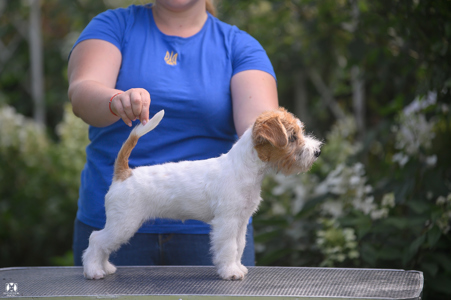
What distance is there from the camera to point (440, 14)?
323 centimetres

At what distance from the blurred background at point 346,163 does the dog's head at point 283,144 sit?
1.42 metres

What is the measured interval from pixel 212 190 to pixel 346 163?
2143 millimetres

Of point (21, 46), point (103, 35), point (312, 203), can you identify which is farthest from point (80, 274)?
point (21, 46)

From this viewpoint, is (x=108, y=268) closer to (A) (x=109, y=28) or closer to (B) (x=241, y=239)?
(B) (x=241, y=239)

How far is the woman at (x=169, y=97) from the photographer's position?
7.88ft

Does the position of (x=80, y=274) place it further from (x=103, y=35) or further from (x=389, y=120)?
(x=389, y=120)

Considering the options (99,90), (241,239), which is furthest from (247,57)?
(241,239)

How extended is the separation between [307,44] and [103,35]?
3146 mm

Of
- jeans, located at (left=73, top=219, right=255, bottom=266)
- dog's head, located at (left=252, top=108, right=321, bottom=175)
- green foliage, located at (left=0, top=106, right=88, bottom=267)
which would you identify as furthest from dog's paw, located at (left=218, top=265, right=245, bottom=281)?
green foliage, located at (left=0, top=106, right=88, bottom=267)

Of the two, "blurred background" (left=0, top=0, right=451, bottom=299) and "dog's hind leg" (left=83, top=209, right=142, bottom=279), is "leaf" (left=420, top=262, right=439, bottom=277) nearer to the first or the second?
"blurred background" (left=0, top=0, right=451, bottom=299)

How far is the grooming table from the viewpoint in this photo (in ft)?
5.89

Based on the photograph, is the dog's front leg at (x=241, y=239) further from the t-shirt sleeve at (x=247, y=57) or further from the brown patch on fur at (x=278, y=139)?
the t-shirt sleeve at (x=247, y=57)

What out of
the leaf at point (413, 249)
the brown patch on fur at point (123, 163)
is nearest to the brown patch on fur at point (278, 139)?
the brown patch on fur at point (123, 163)

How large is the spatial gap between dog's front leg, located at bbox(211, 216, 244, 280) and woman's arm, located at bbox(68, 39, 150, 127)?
1.88 ft
